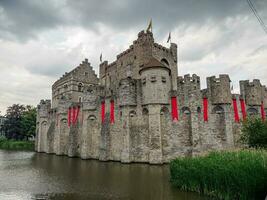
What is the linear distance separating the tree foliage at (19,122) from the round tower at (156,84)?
3816 cm

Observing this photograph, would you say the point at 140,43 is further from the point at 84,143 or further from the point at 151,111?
the point at 84,143

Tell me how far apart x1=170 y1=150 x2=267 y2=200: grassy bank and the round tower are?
10.2 metres

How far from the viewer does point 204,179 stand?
10328mm

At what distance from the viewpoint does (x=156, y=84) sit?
21.6 meters

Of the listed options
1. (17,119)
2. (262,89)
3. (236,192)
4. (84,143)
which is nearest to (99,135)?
(84,143)

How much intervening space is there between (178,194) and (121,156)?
462 inches

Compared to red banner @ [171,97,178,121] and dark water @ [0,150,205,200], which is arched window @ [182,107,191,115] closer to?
red banner @ [171,97,178,121]

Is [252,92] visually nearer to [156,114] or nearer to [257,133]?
[257,133]

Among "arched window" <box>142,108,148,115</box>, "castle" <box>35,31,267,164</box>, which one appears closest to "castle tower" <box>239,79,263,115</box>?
"castle" <box>35,31,267,164</box>

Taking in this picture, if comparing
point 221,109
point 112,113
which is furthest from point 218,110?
point 112,113

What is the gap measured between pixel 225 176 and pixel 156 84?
44.0 ft

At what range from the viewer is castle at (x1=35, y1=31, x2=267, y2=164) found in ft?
69.6

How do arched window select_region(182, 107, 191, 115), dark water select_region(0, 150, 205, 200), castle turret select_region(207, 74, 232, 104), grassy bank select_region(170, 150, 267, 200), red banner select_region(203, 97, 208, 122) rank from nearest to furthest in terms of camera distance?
1. grassy bank select_region(170, 150, 267, 200)
2. dark water select_region(0, 150, 205, 200)
3. arched window select_region(182, 107, 191, 115)
4. red banner select_region(203, 97, 208, 122)
5. castle turret select_region(207, 74, 232, 104)

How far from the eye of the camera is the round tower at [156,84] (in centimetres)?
2142
